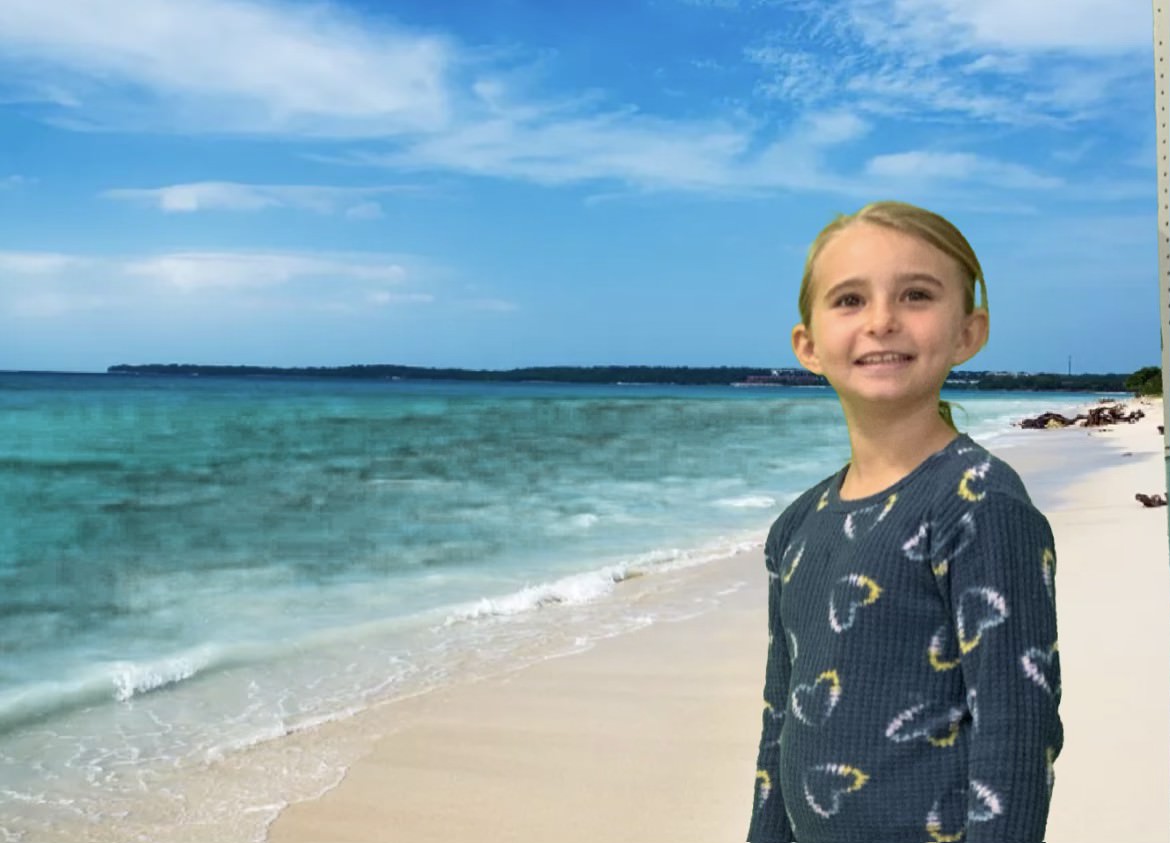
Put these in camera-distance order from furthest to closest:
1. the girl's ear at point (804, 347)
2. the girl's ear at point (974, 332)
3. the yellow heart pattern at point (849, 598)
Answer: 1. the girl's ear at point (804, 347)
2. the girl's ear at point (974, 332)
3. the yellow heart pattern at point (849, 598)

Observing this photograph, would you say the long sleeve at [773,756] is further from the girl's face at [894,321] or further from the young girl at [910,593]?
the girl's face at [894,321]

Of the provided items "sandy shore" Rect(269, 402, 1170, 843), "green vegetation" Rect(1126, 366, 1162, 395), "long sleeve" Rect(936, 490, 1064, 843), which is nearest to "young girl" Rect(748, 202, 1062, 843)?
"long sleeve" Rect(936, 490, 1064, 843)

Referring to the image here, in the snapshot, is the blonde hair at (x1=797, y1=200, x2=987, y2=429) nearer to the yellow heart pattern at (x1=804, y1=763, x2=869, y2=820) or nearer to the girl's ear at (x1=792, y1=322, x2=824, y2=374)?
the girl's ear at (x1=792, y1=322, x2=824, y2=374)

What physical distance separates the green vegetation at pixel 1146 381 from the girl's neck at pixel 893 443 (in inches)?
2181

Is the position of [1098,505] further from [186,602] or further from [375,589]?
[186,602]

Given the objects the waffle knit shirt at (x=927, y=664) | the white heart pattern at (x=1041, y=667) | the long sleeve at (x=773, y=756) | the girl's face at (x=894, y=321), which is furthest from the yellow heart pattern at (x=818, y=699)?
the girl's face at (x=894, y=321)

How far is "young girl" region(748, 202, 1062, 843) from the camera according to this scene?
1.39m

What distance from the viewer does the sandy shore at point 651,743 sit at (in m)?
4.22

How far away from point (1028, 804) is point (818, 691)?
0.31 m

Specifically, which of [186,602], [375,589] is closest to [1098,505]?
[375,589]

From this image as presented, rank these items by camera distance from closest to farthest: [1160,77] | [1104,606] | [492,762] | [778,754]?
[778,754] → [1160,77] → [492,762] → [1104,606]

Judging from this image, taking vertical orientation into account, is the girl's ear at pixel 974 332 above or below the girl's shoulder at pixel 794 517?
above

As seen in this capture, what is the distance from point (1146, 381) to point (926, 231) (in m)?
66.1

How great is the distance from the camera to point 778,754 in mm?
1771
